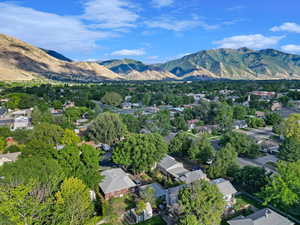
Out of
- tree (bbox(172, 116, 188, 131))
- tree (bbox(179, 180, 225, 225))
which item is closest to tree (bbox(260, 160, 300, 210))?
tree (bbox(179, 180, 225, 225))

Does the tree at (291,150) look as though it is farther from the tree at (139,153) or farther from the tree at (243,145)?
the tree at (139,153)

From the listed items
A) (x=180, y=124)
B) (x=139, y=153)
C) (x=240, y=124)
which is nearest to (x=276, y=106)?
(x=240, y=124)

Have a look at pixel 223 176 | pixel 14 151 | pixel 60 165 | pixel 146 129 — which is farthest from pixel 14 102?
pixel 223 176

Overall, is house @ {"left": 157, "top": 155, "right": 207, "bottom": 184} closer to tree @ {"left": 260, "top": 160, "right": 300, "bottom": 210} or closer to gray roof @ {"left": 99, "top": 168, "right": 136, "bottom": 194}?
gray roof @ {"left": 99, "top": 168, "right": 136, "bottom": 194}

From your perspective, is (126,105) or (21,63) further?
(21,63)

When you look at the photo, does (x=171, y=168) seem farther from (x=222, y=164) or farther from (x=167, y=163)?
(x=222, y=164)

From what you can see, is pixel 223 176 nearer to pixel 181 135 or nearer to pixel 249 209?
pixel 249 209

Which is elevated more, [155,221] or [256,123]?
[256,123]

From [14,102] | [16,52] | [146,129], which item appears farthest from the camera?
[16,52]
